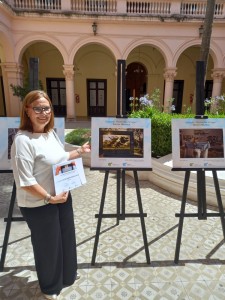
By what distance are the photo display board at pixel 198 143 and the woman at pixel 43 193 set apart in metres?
1.42

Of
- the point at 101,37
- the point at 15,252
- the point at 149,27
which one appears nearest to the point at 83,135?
the point at 15,252

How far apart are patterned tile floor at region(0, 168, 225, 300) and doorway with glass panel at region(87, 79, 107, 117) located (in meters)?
13.2

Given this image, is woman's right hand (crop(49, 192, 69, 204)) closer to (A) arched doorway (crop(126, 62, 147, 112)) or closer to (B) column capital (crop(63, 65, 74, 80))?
(B) column capital (crop(63, 65, 74, 80))

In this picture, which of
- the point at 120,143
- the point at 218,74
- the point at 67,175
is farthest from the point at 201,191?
the point at 218,74

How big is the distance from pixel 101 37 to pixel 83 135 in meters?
7.20

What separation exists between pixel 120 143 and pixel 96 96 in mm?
14388

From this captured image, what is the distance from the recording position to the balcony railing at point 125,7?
1187 cm

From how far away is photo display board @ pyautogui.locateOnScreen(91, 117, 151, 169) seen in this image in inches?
108

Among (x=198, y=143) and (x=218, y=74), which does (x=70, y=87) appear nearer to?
(x=218, y=74)

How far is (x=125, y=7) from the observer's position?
12.1 meters

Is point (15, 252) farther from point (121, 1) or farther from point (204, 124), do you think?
point (121, 1)

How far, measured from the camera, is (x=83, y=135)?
25.6 feet

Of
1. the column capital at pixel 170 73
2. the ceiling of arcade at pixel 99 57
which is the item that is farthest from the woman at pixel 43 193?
the ceiling of arcade at pixel 99 57

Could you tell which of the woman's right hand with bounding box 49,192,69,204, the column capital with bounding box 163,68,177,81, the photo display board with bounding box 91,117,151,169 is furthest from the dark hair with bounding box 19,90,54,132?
the column capital with bounding box 163,68,177,81
